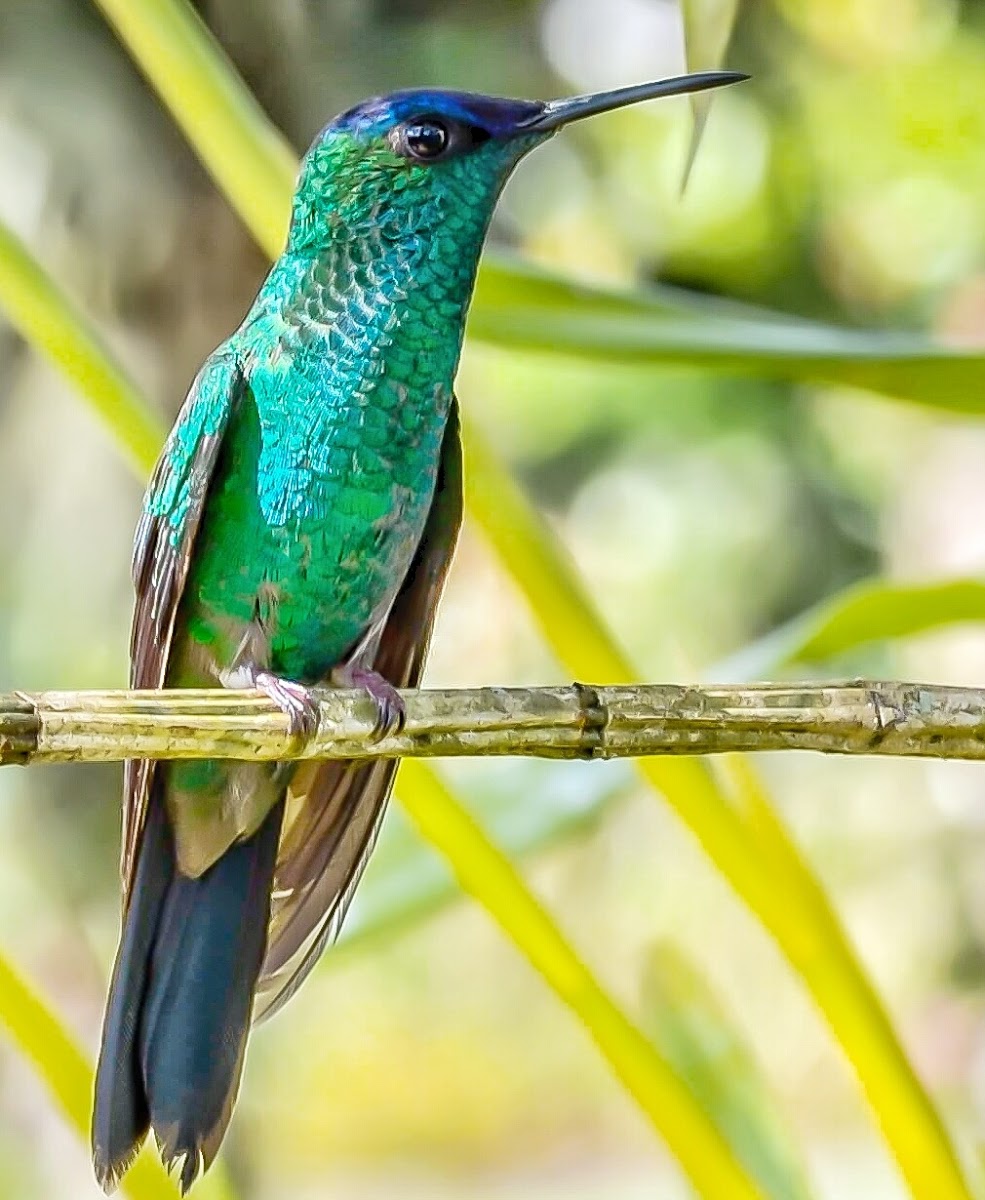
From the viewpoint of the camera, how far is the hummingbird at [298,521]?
5.65 feet

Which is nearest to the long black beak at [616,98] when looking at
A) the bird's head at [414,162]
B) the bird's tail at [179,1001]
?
the bird's head at [414,162]

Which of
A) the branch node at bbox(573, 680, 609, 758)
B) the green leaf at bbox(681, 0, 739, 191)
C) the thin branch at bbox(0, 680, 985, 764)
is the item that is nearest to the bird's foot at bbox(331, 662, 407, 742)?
the thin branch at bbox(0, 680, 985, 764)

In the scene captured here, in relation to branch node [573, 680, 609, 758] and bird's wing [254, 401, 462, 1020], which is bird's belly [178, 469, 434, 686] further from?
branch node [573, 680, 609, 758]

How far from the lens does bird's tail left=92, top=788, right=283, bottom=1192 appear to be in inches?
61.9

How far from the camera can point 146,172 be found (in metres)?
3.09

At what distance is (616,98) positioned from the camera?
5.05ft

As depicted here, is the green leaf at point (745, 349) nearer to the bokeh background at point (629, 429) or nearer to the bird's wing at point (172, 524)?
the bird's wing at point (172, 524)

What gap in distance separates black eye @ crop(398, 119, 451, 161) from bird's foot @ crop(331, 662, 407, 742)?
0.57 m

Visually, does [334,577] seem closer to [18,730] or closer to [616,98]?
[616,98]

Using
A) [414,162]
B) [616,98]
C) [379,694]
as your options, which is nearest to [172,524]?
[379,694]

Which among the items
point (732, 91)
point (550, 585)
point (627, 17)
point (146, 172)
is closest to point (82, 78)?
point (146, 172)

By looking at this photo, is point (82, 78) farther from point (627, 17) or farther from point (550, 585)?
point (550, 585)

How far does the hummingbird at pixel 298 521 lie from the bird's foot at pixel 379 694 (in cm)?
4

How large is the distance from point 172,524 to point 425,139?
0.49 m
